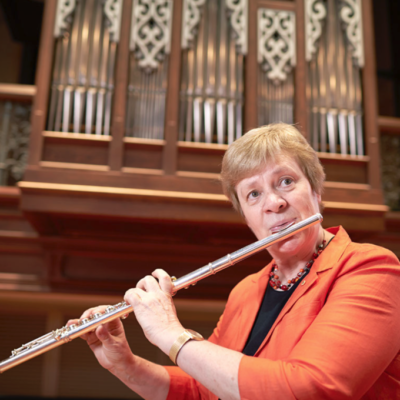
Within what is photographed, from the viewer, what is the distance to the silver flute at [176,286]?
151 centimetres

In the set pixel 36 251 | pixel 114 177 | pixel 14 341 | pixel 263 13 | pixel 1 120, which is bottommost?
pixel 14 341

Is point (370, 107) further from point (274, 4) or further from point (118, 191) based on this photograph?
point (118, 191)

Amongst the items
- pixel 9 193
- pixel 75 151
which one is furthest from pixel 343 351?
pixel 9 193

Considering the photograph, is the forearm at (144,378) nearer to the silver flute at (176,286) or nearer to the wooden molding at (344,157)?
the silver flute at (176,286)

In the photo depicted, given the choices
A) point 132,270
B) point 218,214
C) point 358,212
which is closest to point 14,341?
point 132,270

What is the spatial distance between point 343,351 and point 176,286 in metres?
0.55

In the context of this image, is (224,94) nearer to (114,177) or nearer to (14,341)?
(114,177)

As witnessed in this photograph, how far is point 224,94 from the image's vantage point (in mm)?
3578

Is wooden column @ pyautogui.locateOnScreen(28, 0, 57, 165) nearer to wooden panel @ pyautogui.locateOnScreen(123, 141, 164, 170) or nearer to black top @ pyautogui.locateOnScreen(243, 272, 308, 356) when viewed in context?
wooden panel @ pyautogui.locateOnScreen(123, 141, 164, 170)

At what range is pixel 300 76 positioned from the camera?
3664 millimetres

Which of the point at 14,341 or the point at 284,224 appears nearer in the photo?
the point at 284,224

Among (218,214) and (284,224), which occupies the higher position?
(218,214)

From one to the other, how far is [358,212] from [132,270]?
1835 millimetres

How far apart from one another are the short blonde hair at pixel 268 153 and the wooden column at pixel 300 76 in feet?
6.10
